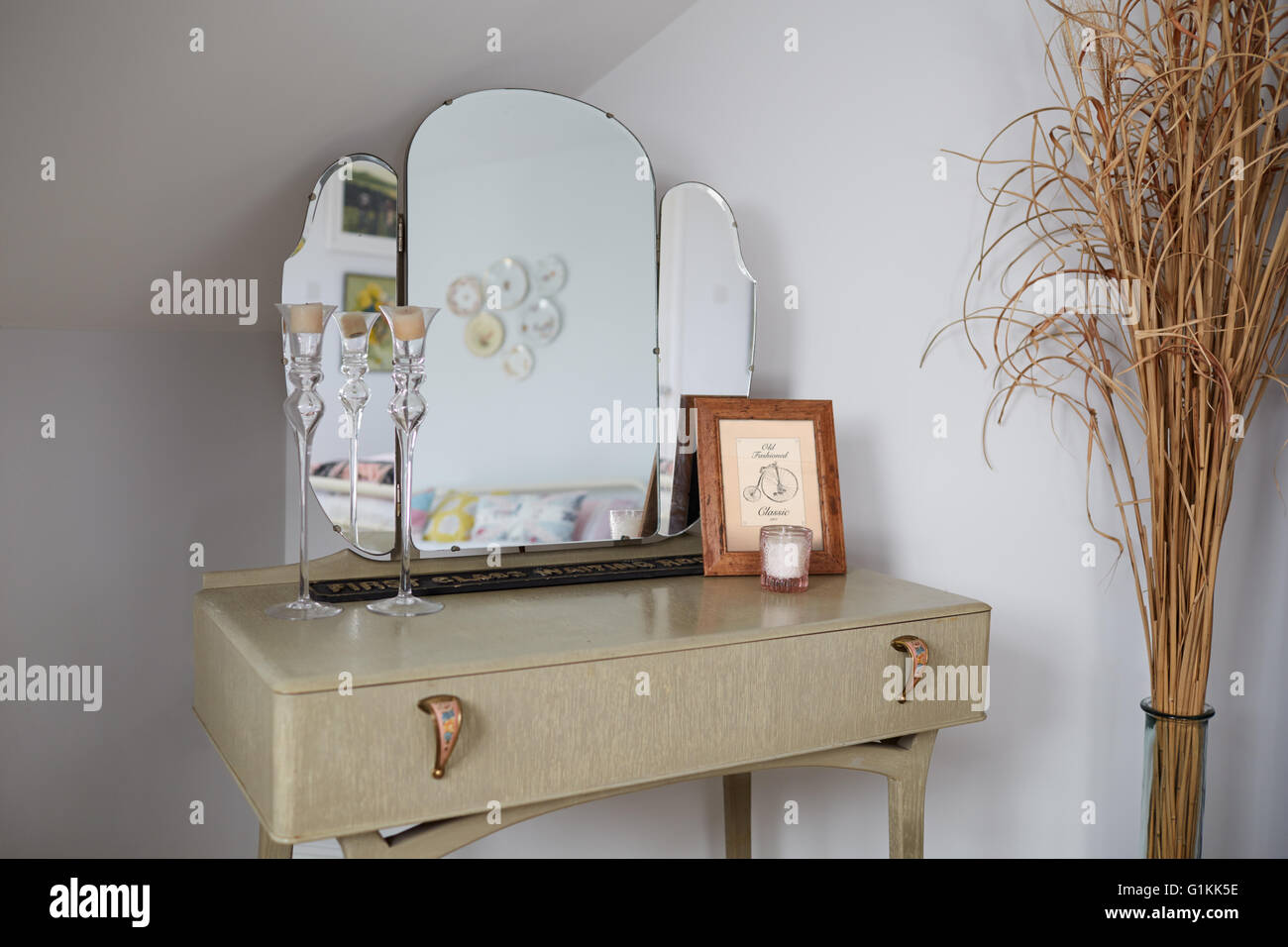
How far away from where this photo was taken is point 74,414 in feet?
6.21

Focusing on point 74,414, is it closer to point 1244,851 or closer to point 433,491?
point 433,491

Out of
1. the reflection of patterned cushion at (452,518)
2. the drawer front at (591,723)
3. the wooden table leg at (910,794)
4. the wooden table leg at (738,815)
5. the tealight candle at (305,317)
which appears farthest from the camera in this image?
the wooden table leg at (738,815)

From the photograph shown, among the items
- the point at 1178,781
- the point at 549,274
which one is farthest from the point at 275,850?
the point at 1178,781

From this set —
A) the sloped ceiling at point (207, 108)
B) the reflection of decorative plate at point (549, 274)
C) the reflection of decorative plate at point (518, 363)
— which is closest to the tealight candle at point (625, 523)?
the reflection of decorative plate at point (518, 363)

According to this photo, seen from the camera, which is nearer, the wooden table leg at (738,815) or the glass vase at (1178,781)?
the glass vase at (1178,781)

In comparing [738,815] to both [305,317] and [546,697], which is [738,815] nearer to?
[546,697]

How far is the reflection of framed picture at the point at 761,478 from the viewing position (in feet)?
4.99

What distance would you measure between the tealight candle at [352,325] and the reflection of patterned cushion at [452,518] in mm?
290

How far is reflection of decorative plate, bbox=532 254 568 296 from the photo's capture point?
1580 mm

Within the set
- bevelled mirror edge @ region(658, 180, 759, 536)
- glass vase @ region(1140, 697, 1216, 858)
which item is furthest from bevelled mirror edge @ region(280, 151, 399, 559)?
glass vase @ region(1140, 697, 1216, 858)

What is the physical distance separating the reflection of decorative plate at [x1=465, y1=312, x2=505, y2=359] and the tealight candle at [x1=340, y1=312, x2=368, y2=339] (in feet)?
0.72

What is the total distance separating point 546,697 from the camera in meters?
1.07

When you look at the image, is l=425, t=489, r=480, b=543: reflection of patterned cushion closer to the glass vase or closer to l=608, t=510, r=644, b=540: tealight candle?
l=608, t=510, r=644, b=540: tealight candle

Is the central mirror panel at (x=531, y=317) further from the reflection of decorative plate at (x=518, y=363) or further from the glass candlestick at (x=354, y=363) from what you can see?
the glass candlestick at (x=354, y=363)
